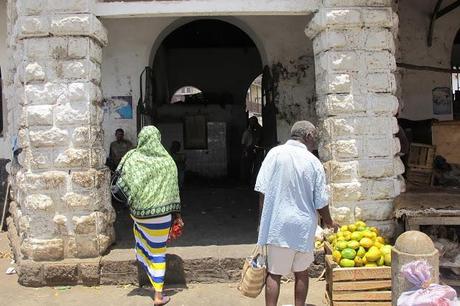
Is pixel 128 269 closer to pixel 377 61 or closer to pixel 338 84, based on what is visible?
pixel 338 84

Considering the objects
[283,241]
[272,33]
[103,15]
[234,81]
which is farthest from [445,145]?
[234,81]

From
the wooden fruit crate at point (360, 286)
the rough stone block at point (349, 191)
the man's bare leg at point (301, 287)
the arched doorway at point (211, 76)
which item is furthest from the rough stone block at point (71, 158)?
the arched doorway at point (211, 76)

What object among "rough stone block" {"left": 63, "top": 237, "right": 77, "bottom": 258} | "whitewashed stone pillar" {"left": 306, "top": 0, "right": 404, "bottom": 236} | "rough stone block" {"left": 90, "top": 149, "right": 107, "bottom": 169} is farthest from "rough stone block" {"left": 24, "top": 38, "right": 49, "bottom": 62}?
"whitewashed stone pillar" {"left": 306, "top": 0, "right": 404, "bottom": 236}

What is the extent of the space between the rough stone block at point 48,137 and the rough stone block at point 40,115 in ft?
0.30

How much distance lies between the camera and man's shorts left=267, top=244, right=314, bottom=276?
398cm

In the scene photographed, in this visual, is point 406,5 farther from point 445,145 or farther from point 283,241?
point 283,241

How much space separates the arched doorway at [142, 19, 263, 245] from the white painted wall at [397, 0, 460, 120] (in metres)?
3.05

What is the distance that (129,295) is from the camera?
17.1 feet

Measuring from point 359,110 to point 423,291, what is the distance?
8.80 feet

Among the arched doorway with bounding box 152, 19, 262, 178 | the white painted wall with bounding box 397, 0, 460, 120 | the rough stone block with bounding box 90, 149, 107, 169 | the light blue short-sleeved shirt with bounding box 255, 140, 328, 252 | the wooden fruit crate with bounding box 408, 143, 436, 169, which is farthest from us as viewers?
the arched doorway with bounding box 152, 19, 262, 178

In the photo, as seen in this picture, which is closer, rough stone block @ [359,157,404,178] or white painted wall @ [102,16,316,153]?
rough stone block @ [359,157,404,178]

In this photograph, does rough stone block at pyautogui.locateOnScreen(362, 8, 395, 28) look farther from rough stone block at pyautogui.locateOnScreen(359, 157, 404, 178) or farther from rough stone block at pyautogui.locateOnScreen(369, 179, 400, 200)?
rough stone block at pyautogui.locateOnScreen(369, 179, 400, 200)

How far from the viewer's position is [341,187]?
5.49m

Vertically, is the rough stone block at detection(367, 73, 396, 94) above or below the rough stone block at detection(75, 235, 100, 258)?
above
